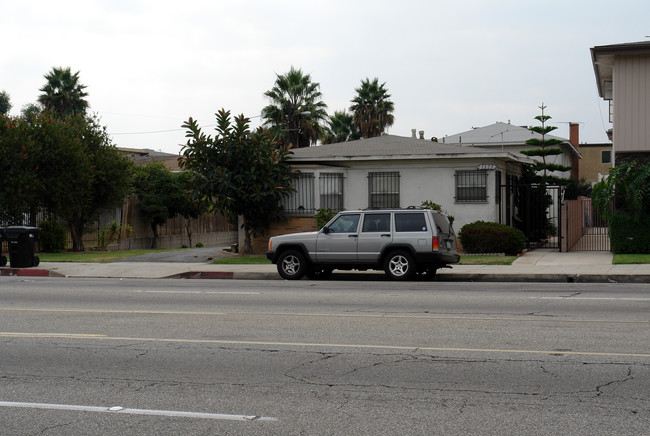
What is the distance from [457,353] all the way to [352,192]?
1810 cm

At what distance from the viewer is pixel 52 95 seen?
157 feet

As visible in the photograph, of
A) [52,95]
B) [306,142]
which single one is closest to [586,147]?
[306,142]

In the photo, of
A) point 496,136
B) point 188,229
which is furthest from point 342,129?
point 188,229

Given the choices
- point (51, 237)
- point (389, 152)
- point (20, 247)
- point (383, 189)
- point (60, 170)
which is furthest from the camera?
point (51, 237)

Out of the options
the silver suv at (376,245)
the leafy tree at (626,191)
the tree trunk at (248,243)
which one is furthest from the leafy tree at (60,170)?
the leafy tree at (626,191)

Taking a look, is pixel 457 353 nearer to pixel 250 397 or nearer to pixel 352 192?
pixel 250 397

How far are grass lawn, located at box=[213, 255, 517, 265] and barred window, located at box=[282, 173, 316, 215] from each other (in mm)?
2150

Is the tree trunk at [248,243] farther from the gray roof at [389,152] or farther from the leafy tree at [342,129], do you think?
the leafy tree at [342,129]

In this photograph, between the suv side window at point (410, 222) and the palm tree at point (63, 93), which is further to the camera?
the palm tree at point (63, 93)

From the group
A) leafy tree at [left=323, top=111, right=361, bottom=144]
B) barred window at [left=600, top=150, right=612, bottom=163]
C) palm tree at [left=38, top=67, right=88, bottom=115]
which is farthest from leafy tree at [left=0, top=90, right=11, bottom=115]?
barred window at [left=600, top=150, right=612, bottom=163]

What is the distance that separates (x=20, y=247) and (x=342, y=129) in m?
34.3

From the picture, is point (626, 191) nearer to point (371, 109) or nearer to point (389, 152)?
point (389, 152)

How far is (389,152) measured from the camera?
26016 millimetres

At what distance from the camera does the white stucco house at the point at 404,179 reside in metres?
25.1
